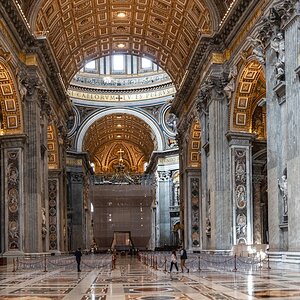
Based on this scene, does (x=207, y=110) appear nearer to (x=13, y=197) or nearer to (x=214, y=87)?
(x=214, y=87)

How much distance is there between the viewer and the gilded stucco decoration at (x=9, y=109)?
2670cm

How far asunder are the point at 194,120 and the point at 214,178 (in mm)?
8306

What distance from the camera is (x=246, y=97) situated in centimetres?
2745

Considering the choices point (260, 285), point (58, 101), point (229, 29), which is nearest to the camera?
point (260, 285)

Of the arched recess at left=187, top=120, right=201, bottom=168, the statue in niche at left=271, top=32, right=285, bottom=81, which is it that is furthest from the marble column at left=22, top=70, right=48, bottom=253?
the statue in niche at left=271, top=32, right=285, bottom=81

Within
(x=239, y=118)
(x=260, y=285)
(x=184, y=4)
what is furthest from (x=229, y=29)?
(x=260, y=285)

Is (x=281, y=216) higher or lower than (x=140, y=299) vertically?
higher

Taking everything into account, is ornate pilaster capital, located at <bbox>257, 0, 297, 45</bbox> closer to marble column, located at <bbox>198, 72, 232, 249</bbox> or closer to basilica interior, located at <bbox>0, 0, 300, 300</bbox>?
basilica interior, located at <bbox>0, 0, 300, 300</bbox>

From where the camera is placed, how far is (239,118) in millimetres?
27984

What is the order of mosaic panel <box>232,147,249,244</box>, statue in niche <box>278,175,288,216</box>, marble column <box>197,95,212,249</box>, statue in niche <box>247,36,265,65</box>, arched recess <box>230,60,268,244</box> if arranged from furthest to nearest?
marble column <box>197,95,212,249</box>, mosaic panel <box>232,147,249,244</box>, arched recess <box>230,60,268,244</box>, statue in niche <box>247,36,265,65</box>, statue in niche <box>278,175,288,216</box>

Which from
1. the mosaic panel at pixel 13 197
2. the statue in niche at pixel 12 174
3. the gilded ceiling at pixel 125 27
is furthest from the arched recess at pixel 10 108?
the gilded ceiling at pixel 125 27

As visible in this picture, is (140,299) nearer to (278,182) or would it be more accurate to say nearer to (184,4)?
(278,182)

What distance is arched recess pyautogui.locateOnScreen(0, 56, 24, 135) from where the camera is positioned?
26.6 metres

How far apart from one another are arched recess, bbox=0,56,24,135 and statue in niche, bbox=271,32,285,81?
11.2m
